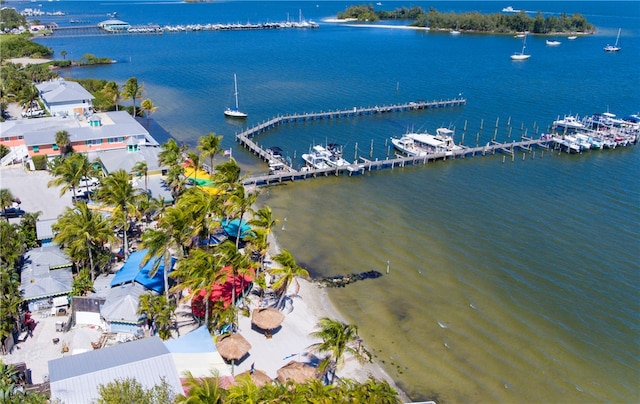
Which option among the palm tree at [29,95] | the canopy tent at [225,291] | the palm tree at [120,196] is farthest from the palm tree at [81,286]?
the palm tree at [29,95]

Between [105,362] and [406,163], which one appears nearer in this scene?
[105,362]

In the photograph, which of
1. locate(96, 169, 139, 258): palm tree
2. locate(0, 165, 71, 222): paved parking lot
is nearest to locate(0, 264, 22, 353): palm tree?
locate(96, 169, 139, 258): palm tree

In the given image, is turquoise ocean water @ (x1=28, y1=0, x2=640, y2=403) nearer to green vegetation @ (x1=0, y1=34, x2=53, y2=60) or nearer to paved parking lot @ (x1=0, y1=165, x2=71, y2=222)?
paved parking lot @ (x1=0, y1=165, x2=71, y2=222)

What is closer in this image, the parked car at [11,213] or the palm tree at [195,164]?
the parked car at [11,213]

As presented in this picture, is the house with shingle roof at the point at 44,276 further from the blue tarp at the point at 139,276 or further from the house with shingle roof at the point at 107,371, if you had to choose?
the house with shingle roof at the point at 107,371

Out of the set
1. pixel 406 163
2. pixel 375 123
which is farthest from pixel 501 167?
pixel 375 123

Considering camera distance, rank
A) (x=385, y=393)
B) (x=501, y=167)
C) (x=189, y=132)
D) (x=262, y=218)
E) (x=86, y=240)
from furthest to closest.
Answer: (x=189, y=132) < (x=501, y=167) < (x=262, y=218) < (x=86, y=240) < (x=385, y=393)

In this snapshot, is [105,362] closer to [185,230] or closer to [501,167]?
[185,230]
